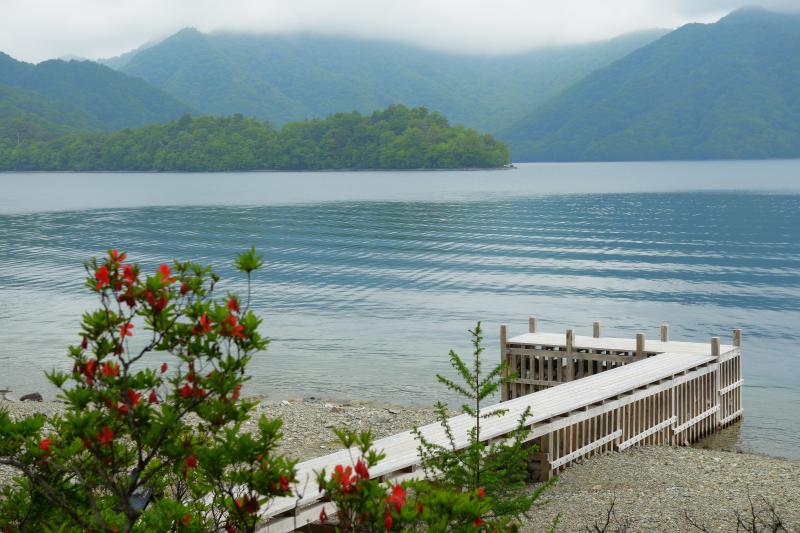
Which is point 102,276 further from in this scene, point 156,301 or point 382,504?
point 382,504

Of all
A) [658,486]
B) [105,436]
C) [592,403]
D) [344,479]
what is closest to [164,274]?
[105,436]

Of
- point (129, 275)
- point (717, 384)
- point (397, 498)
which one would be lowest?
point (717, 384)

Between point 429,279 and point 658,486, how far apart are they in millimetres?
34908

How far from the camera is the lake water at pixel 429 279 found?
30.0 meters

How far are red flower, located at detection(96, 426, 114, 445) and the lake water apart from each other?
61.5 ft

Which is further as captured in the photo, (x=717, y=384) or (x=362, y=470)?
(x=717, y=384)

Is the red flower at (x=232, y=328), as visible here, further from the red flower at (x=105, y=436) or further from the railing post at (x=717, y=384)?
the railing post at (x=717, y=384)

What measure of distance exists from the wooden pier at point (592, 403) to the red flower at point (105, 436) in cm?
574

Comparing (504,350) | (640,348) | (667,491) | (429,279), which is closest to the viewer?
(667,491)

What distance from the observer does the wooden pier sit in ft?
44.5

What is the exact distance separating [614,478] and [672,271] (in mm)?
39275

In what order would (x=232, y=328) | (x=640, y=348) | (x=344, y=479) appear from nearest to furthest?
(x=344, y=479)
(x=232, y=328)
(x=640, y=348)

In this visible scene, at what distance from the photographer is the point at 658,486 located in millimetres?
15320

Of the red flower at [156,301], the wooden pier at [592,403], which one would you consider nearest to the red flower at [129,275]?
the red flower at [156,301]
